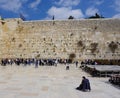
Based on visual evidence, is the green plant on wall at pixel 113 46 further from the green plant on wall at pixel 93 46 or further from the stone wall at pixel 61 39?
the green plant on wall at pixel 93 46

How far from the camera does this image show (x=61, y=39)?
36312 mm

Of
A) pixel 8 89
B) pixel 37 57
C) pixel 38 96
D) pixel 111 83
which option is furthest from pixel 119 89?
pixel 37 57

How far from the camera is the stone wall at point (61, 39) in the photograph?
35406mm

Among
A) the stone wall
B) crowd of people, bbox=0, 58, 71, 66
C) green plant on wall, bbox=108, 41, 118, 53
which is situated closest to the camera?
crowd of people, bbox=0, 58, 71, 66

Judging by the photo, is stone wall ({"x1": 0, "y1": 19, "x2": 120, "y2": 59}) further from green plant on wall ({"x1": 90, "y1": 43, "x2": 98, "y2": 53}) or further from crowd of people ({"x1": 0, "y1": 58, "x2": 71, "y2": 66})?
crowd of people ({"x1": 0, "y1": 58, "x2": 71, "y2": 66})

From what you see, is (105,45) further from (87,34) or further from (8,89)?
(8,89)

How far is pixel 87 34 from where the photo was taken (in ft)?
118

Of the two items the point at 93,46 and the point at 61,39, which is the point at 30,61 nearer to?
the point at 61,39

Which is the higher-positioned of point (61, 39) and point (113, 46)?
point (61, 39)

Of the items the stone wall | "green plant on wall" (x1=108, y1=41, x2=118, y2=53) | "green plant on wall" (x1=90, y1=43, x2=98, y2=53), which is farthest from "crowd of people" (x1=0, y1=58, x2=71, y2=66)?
"green plant on wall" (x1=108, y1=41, x2=118, y2=53)

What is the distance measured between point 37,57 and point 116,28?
9345 mm

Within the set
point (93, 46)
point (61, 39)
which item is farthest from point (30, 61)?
point (93, 46)

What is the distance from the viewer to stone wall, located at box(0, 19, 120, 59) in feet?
116

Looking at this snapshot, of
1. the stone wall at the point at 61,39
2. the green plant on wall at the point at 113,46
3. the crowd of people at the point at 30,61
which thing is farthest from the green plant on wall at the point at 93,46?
the crowd of people at the point at 30,61
